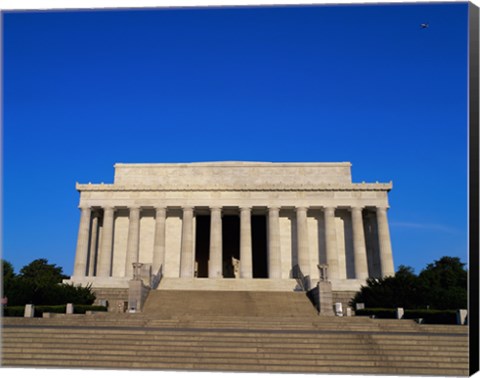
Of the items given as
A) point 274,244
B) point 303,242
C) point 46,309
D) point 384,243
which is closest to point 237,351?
point 46,309

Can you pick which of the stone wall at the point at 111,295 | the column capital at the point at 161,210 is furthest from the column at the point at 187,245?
the stone wall at the point at 111,295

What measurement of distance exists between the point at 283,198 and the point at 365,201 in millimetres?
8577

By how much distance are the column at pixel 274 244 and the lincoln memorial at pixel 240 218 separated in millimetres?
104

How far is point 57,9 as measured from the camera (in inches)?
659

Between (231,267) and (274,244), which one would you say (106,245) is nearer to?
(231,267)

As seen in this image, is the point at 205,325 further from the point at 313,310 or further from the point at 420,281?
the point at 420,281

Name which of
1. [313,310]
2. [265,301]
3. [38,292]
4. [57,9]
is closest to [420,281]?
[313,310]

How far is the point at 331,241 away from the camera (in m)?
52.6

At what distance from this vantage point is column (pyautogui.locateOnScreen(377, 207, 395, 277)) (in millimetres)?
51066

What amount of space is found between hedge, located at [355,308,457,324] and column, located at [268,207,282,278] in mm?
16814

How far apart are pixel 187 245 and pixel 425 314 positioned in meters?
27.1

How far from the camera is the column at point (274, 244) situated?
2025 inches

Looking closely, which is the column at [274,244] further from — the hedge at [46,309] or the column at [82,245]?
the hedge at [46,309]

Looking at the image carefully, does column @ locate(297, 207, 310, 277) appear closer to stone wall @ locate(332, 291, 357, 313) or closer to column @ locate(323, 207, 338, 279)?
column @ locate(323, 207, 338, 279)
